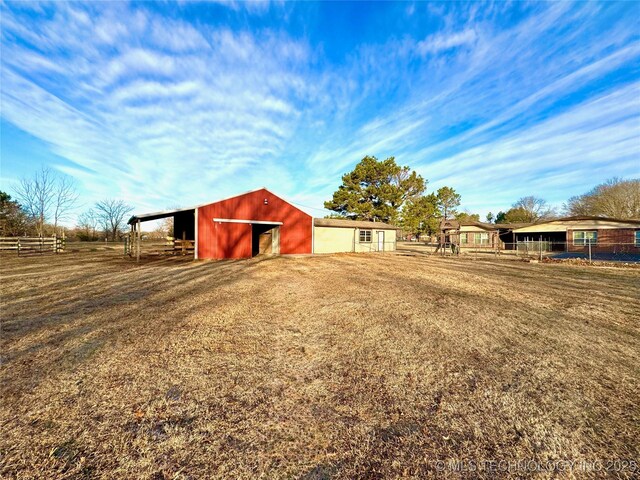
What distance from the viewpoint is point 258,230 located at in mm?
21312

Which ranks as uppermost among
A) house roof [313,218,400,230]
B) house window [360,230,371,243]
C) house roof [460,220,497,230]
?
house roof [460,220,497,230]

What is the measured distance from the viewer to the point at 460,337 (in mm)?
4387

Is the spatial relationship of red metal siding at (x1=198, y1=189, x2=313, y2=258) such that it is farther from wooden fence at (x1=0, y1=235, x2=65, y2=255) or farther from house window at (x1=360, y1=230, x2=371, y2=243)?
wooden fence at (x1=0, y1=235, x2=65, y2=255)

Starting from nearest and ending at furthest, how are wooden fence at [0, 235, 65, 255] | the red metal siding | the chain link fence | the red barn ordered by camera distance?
the red barn → the red metal siding → wooden fence at [0, 235, 65, 255] → the chain link fence

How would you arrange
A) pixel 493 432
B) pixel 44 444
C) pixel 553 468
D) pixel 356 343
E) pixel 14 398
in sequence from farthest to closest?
pixel 356 343
pixel 14 398
pixel 493 432
pixel 44 444
pixel 553 468

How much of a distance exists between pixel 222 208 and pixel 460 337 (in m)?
15.7

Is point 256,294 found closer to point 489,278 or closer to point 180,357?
point 180,357

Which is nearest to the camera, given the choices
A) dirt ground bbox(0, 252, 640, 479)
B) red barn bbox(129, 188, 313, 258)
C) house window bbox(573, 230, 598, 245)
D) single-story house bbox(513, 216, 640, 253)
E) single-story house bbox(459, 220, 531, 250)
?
dirt ground bbox(0, 252, 640, 479)

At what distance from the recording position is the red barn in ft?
53.8

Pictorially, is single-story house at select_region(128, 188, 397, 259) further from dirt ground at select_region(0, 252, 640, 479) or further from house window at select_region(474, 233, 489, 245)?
house window at select_region(474, 233, 489, 245)

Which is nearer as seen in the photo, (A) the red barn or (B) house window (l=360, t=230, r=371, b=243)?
(A) the red barn

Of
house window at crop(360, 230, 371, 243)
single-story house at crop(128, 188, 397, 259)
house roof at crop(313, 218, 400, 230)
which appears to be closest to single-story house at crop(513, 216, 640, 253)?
house roof at crop(313, 218, 400, 230)

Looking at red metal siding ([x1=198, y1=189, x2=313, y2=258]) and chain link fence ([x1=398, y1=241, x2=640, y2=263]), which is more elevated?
red metal siding ([x1=198, y1=189, x2=313, y2=258])

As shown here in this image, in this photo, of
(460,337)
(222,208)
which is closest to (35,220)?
(222,208)
